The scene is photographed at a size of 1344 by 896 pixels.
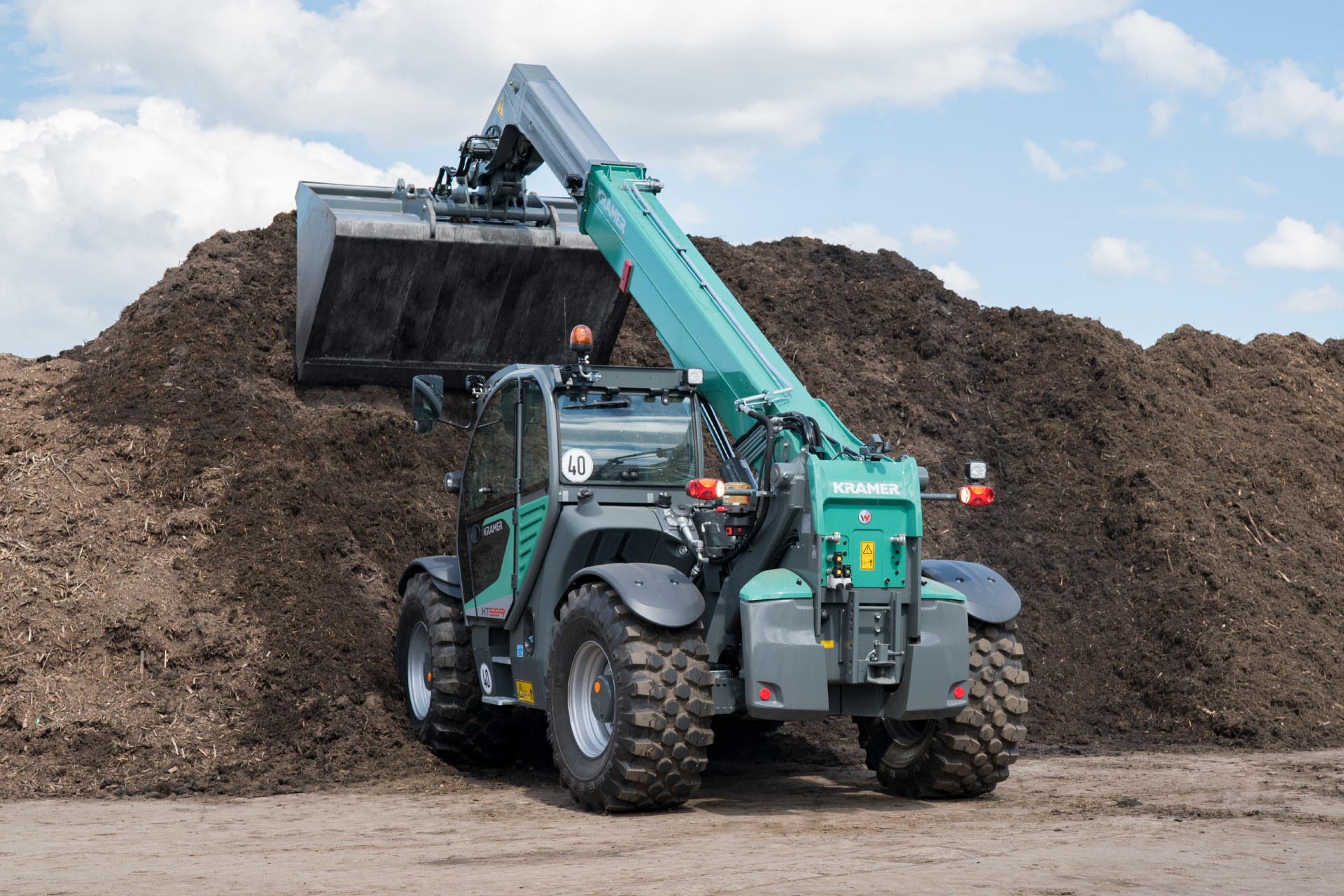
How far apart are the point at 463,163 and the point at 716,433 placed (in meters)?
5.28

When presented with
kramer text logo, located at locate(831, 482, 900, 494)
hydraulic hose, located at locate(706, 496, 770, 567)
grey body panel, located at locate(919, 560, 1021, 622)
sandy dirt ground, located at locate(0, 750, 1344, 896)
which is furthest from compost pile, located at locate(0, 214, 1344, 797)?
kramer text logo, located at locate(831, 482, 900, 494)

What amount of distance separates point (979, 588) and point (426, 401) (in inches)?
149

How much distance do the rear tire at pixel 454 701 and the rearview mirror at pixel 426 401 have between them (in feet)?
4.10

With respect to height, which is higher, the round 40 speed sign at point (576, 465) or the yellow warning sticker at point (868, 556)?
the round 40 speed sign at point (576, 465)

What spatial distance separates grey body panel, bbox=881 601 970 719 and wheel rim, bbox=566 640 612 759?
1.55 m

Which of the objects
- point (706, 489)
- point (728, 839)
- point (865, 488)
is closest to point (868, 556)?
point (865, 488)

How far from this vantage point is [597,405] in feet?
26.9

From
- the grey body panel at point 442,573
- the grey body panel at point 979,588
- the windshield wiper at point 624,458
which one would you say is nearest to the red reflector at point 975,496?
the grey body panel at point 979,588

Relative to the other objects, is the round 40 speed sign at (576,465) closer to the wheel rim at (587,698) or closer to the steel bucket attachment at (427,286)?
the wheel rim at (587,698)

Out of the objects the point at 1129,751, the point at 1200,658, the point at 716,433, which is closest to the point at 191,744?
the point at 716,433

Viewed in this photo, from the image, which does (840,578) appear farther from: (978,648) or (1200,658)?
(1200,658)

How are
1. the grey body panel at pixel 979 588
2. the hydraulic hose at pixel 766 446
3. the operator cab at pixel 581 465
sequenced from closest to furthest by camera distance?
the hydraulic hose at pixel 766 446, the grey body panel at pixel 979 588, the operator cab at pixel 581 465

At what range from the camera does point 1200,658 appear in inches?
454

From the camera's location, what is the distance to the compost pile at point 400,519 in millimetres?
9367
